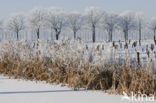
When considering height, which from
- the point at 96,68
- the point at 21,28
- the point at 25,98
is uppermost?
the point at 21,28

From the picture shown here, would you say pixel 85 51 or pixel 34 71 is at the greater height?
pixel 85 51

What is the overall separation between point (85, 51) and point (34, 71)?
1478 millimetres

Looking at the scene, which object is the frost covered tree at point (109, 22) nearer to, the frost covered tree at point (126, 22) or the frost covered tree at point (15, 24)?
the frost covered tree at point (126, 22)

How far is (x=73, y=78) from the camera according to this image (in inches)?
209

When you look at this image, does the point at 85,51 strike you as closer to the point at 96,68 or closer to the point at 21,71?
the point at 96,68

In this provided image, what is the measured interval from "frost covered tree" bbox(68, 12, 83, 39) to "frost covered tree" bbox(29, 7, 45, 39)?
6026 millimetres

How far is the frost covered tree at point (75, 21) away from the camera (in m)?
59.8

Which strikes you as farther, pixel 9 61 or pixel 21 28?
pixel 21 28

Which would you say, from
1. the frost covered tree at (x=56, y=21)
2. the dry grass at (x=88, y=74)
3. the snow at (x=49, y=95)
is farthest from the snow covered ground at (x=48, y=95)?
the frost covered tree at (x=56, y=21)

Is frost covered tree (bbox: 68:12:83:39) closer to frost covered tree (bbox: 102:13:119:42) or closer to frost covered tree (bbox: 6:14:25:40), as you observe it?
frost covered tree (bbox: 102:13:119:42)

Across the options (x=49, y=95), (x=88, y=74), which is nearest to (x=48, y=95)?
(x=49, y=95)

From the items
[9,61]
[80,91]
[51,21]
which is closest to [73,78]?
[80,91]

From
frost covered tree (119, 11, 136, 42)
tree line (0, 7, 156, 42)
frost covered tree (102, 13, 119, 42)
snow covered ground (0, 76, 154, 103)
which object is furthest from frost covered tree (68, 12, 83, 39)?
snow covered ground (0, 76, 154, 103)

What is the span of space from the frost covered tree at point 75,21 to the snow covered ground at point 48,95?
54.4 metres
